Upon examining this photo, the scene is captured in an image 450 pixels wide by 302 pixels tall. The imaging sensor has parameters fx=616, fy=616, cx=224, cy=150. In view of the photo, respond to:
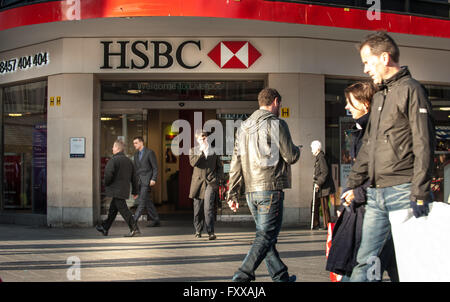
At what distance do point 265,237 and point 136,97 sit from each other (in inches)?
354

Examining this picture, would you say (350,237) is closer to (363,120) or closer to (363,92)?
(363,120)

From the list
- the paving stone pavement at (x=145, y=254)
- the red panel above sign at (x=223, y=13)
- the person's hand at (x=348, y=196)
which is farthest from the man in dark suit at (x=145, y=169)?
the person's hand at (x=348, y=196)

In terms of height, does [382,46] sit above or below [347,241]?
above

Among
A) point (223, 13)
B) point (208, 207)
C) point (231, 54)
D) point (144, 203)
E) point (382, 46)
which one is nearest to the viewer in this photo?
point (382, 46)

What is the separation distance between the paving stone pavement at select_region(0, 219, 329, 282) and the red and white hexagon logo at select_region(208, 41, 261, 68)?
360 centimetres

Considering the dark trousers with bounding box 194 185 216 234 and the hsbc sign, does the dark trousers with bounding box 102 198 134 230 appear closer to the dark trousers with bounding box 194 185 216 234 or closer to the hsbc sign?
the dark trousers with bounding box 194 185 216 234

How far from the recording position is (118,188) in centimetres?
1140

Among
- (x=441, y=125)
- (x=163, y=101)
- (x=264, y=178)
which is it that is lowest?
(x=264, y=178)

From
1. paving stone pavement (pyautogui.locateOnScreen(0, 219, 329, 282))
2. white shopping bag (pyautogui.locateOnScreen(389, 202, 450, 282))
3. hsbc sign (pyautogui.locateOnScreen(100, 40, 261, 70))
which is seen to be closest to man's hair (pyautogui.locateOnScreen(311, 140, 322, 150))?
paving stone pavement (pyautogui.locateOnScreen(0, 219, 329, 282))

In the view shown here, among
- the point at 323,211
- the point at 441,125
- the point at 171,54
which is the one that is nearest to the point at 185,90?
the point at 171,54

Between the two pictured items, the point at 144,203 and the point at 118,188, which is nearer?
the point at 118,188
